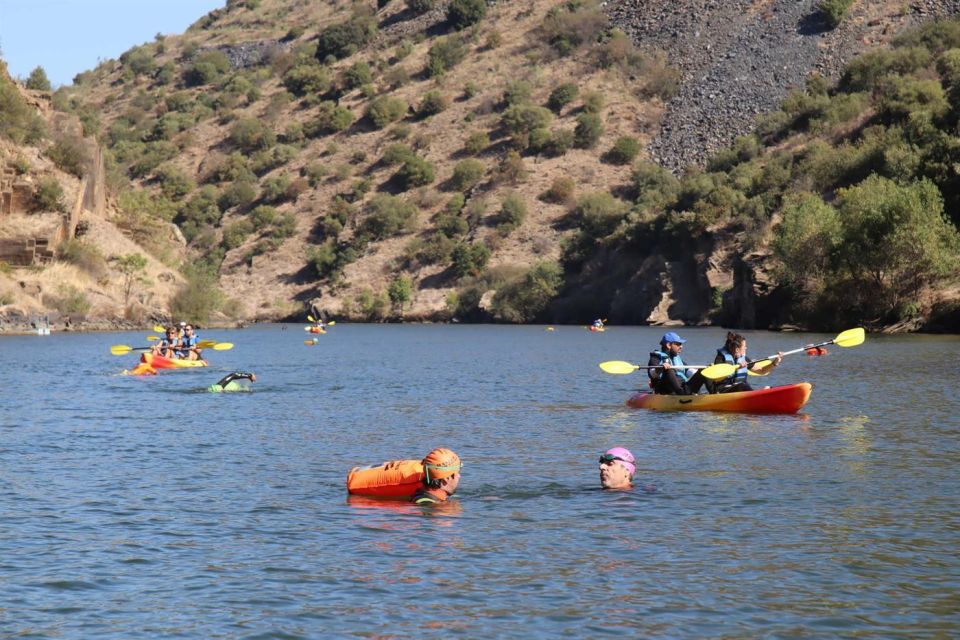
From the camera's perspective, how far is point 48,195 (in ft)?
285

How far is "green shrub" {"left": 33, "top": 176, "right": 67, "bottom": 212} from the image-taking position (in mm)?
86812

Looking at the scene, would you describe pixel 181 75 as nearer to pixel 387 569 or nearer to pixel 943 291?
pixel 943 291

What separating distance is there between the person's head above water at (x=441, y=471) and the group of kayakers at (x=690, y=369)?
12.0 metres

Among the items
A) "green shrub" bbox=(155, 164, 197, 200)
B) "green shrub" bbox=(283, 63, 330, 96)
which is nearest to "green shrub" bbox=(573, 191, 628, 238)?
"green shrub" bbox=(155, 164, 197, 200)

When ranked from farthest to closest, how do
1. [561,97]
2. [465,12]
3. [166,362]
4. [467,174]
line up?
[465,12], [561,97], [467,174], [166,362]

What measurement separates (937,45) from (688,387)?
91.6 meters

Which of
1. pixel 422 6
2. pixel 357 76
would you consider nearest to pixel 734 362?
pixel 357 76

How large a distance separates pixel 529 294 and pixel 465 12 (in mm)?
67572

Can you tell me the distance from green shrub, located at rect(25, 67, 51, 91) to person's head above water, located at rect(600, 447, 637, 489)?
116747 mm

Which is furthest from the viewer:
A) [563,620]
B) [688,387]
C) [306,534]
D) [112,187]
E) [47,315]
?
[112,187]

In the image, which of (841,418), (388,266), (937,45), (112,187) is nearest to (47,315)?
(112,187)

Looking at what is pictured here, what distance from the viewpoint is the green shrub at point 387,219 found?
13125 cm

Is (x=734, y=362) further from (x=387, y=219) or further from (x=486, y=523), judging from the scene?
(x=387, y=219)

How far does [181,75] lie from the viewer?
19012 cm
